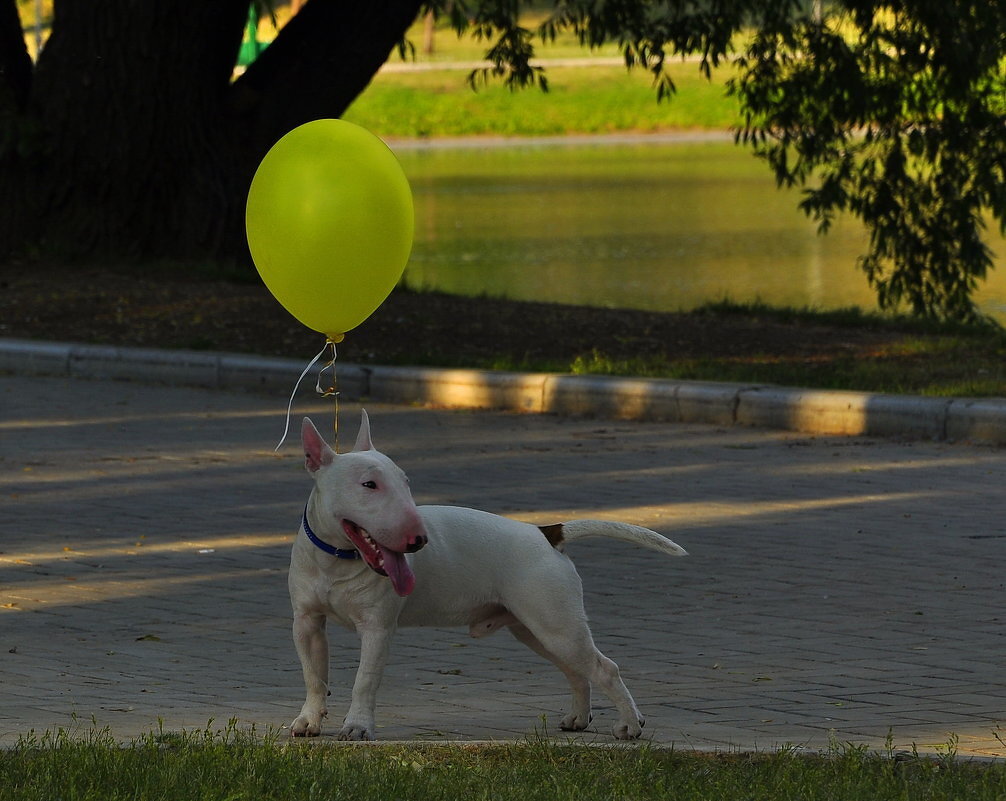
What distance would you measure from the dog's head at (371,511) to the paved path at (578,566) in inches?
24.7

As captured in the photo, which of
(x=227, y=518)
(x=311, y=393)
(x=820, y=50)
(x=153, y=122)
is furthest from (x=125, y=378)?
(x=820, y=50)

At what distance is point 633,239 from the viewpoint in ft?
89.5

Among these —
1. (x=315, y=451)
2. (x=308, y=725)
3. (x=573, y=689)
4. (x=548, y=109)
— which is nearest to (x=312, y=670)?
(x=308, y=725)

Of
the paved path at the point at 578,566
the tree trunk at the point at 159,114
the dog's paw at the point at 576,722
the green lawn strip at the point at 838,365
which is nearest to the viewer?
the dog's paw at the point at 576,722

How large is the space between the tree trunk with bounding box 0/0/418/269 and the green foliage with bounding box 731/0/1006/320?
376cm

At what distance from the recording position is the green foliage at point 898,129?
16.2 m

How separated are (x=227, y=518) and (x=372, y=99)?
183 ft

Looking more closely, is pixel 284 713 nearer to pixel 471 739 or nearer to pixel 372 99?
pixel 471 739

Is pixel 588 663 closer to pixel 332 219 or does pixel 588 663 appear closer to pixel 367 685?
pixel 367 685

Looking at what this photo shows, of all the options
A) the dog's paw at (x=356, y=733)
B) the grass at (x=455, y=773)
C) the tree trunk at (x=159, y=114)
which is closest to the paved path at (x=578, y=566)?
the dog's paw at (x=356, y=733)

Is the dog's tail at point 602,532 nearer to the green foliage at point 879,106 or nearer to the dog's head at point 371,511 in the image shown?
the dog's head at point 371,511

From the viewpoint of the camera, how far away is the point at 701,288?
69.5 ft

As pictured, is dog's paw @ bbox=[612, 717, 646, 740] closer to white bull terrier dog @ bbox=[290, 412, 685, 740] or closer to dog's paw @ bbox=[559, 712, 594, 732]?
white bull terrier dog @ bbox=[290, 412, 685, 740]

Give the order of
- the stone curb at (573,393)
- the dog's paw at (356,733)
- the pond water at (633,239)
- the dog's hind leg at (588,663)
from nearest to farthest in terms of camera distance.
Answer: the dog's paw at (356,733) → the dog's hind leg at (588,663) → the stone curb at (573,393) → the pond water at (633,239)
